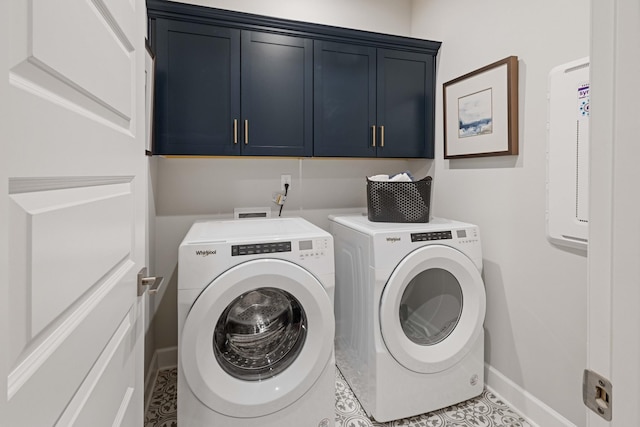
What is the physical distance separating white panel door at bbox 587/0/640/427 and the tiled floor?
1.47 metres

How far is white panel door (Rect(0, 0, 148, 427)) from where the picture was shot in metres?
0.38

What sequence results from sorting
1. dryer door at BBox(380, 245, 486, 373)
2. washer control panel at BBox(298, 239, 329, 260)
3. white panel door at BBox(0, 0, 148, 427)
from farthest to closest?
1. dryer door at BBox(380, 245, 486, 373)
2. washer control panel at BBox(298, 239, 329, 260)
3. white panel door at BBox(0, 0, 148, 427)

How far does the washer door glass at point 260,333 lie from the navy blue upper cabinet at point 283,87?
910 millimetres

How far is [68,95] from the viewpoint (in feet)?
1.69

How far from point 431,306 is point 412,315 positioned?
0.13 meters

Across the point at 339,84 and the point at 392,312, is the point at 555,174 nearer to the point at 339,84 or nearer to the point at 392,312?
the point at 392,312

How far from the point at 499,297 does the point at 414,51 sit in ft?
5.68

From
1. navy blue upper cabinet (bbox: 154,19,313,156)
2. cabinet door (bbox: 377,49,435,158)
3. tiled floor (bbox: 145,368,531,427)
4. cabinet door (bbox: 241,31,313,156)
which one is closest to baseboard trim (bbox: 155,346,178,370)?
tiled floor (bbox: 145,368,531,427)

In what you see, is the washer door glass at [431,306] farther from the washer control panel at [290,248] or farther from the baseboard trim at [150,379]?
the baseboard trim at [150,379]

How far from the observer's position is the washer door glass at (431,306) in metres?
1.84

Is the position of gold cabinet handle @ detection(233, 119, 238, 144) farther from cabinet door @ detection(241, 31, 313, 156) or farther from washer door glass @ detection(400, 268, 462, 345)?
washer door glass @ detection(400, 268, 462, 345)

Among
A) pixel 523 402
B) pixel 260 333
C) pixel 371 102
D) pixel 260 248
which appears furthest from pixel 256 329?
pixel 371 102

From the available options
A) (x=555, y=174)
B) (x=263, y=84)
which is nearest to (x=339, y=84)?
(x=263, y=84)

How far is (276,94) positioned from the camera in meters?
2.03
